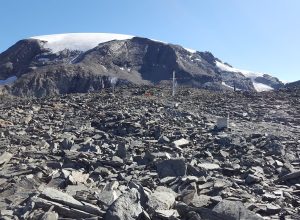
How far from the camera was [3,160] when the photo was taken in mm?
11109

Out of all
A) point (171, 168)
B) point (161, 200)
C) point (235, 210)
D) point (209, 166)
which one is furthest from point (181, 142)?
point (235, 210)

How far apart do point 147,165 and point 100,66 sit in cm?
4789

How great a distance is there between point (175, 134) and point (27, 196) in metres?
8.48

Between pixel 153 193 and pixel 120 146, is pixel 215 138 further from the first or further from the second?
pixel 153 193

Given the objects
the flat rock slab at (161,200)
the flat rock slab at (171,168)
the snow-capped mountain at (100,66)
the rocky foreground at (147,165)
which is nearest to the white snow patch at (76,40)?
the snow-capped mountain at (100,66)

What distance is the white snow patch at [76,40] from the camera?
71125 millimetres

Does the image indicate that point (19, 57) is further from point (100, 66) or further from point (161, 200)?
point (161, 200)

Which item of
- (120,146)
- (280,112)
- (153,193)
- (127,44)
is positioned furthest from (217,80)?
(153,193)

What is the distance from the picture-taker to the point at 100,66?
57844mm

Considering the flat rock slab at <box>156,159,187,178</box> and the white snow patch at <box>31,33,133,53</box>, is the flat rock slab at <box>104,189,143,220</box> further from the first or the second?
the white snow patch at <box>31,33,133,53</box>

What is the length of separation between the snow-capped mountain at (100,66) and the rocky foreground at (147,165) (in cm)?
2900

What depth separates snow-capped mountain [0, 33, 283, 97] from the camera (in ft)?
169

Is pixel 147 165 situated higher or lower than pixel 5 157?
higher

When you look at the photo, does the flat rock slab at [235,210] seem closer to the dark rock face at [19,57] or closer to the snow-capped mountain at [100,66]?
the snow-capped mountain at [100,66]
